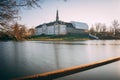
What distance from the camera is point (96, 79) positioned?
388 centimetres

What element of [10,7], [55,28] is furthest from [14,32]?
[55,28]

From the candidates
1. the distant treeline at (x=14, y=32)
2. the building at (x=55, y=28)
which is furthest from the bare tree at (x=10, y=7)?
the building at (x=55, y=28)

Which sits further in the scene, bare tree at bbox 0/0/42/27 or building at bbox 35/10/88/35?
building at bbox 35/10/88/35

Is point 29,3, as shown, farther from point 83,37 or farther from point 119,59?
point 83,37

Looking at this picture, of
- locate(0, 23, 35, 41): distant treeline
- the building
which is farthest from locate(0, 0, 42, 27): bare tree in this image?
the building

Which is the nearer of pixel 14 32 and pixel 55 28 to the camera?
pixel 14 32

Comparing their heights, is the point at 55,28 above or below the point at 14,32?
above

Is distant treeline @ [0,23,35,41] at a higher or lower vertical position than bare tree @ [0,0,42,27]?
lower

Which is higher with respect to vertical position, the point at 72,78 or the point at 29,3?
the point at 29,3

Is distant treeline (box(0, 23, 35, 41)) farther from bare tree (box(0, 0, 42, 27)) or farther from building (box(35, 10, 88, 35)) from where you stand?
building (box(35, 10, 88, 35))

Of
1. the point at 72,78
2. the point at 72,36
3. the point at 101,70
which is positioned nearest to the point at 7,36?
the point at 72,78

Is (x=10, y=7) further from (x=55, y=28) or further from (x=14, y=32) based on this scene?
(x=55, y=28)

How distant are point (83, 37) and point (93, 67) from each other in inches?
853

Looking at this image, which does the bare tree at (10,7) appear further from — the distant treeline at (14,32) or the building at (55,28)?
the building at (55,28)
